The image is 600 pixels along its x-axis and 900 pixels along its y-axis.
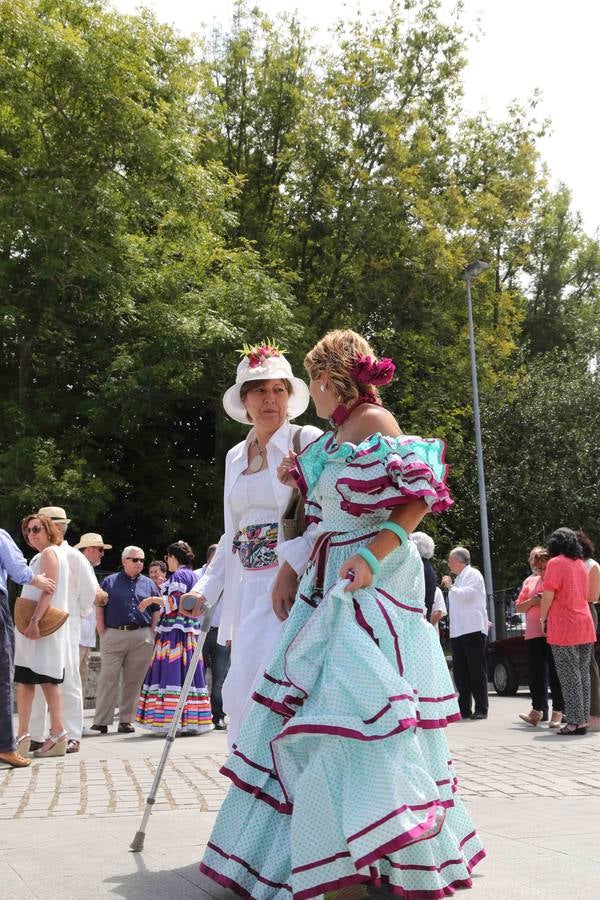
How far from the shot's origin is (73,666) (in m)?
10.1

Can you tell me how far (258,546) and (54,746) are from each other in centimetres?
517

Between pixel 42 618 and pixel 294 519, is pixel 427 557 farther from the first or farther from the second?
pixel 294 519

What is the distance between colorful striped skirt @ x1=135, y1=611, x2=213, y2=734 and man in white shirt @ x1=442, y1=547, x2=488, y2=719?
3.18 m

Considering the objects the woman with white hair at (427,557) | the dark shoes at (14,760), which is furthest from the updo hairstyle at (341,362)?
the woman with white hair at (427,557)

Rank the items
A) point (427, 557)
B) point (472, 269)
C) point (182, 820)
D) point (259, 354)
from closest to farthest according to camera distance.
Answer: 1. point (259, 354)
2. point (182, 820)
3. point (427, 557)
4. point (472, 269)

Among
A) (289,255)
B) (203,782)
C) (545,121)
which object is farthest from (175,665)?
(545,121)

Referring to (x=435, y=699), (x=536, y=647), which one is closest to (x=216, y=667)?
(x=536, y=647)

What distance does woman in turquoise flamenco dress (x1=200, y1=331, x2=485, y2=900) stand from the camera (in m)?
3.69

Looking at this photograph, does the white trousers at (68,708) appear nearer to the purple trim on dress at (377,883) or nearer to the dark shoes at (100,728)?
the dark shoes at (100,728)

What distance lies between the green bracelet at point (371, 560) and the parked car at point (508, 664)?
521 inches

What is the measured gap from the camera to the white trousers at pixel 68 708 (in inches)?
390

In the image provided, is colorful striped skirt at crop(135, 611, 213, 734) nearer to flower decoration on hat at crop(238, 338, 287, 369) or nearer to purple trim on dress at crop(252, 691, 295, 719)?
flower decoration on hat at crop(238, 338, 287, 369)

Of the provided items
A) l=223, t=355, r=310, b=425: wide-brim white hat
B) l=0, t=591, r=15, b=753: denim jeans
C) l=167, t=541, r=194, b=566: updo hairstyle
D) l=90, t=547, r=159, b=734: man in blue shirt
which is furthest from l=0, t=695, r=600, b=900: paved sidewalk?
l=167, t=541, r=194, b=566: updo hairstyle

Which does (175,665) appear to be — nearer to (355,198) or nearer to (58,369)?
(58,369)
